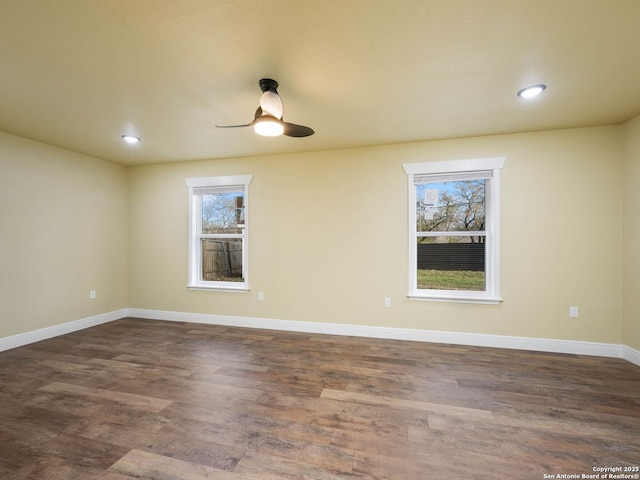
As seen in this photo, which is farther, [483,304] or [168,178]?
[168,178]

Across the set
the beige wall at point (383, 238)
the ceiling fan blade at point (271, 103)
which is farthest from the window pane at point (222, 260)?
the ceiling fan blade at point (271, 103)

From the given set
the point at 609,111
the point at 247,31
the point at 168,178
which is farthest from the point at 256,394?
the point at 609,111

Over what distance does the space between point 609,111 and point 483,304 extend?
233 cm

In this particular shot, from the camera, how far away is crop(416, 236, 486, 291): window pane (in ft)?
11.7

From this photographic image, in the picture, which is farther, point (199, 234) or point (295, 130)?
point (199, 234)

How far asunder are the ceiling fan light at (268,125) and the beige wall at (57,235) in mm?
3419

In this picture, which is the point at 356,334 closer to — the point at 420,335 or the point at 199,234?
the point at 420,335

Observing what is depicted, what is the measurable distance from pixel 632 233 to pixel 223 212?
5.16 metres

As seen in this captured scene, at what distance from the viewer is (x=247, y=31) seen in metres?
1.68

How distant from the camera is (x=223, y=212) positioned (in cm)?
452

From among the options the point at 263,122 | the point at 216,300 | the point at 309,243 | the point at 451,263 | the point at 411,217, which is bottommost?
the point at 216,300

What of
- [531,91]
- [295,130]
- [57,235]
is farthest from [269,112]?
[57,235]

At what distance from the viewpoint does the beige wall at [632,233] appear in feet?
9.41

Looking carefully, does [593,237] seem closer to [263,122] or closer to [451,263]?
[451,263]
